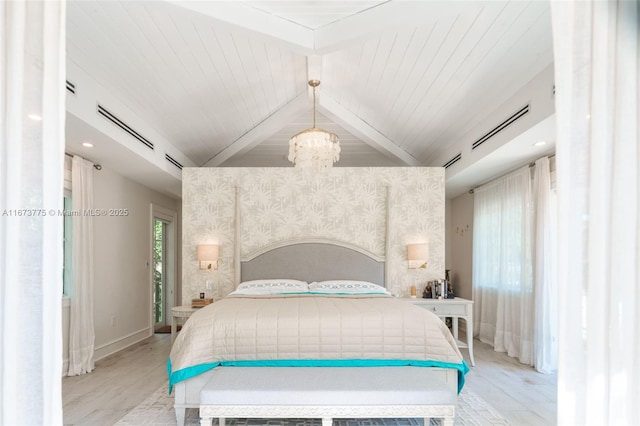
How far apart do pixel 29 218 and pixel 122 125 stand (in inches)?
113

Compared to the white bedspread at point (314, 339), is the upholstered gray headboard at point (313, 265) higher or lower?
higher

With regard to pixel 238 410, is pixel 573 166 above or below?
above

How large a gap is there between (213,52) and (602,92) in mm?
3023

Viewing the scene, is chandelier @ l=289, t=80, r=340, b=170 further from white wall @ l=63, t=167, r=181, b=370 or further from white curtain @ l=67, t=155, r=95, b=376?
white wall @ l=63, t=167, r=181, b=370

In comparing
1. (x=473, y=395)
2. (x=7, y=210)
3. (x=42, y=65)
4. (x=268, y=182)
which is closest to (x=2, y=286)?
(x=7, y=210)

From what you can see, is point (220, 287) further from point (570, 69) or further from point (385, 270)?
point (570, 69)

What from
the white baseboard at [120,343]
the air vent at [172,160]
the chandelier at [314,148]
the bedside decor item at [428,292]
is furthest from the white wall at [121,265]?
the bedside decor item at [428,292]

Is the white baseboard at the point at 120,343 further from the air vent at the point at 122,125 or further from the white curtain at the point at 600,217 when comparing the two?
the white curtain at the point at 600,217

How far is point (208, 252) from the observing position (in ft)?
15.3

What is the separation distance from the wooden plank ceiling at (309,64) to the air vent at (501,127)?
0.22 m

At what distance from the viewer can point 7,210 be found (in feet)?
3.72

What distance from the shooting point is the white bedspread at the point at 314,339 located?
2703 mm

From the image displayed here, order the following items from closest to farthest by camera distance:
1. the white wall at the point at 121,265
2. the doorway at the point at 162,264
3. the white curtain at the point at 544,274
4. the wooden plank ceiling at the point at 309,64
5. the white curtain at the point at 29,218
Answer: the white curtain at the point at 29,218 < the wooden plank ceiling at the point at 309,64 < the white curtain at the point at 544,274 < the white wall at the point at 121,265 < the doorway at the point at 162,264

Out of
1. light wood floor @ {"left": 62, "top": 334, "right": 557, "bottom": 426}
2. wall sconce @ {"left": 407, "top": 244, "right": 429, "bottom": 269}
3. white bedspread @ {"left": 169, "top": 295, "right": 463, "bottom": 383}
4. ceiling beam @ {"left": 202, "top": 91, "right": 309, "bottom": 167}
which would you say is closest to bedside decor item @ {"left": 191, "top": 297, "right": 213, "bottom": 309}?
light wood floor @ {"left": 62, "top": 334, "right": 557, "bottom": 426}
